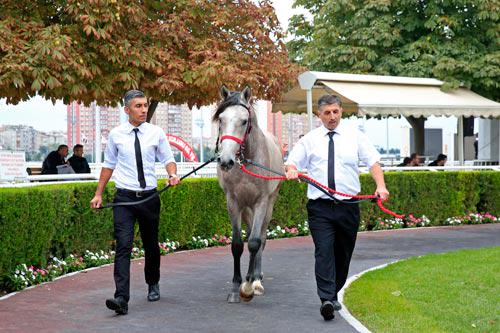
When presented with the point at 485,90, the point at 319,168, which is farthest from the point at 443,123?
the point at 319,168

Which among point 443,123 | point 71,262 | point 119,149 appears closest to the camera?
point 119,149

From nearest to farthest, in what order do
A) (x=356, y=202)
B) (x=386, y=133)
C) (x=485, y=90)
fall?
(x=356, y=202) → (x=485, y=90) → (x=386, y=133)

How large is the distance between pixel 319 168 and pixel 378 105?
41.0 feet

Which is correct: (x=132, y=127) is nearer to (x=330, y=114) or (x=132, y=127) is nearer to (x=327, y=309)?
(x=330, y=114)

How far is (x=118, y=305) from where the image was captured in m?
7.72

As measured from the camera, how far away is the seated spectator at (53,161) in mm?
17344

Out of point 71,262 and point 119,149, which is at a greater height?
point 119,149

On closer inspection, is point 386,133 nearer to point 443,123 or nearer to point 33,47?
point 443,123

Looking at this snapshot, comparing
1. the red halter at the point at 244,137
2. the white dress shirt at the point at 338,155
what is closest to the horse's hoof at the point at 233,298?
the red halter at the point at 244,137

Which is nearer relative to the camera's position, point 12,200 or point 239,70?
point 12,200

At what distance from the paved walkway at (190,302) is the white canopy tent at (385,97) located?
22.1 ft

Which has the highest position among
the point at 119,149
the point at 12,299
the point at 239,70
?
the point at 239,70

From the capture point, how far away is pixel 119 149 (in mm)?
8188

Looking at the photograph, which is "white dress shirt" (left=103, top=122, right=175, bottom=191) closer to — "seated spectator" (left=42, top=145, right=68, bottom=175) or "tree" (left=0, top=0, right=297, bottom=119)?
"tree" (left=0, top=0, right=297, bottom=119)
